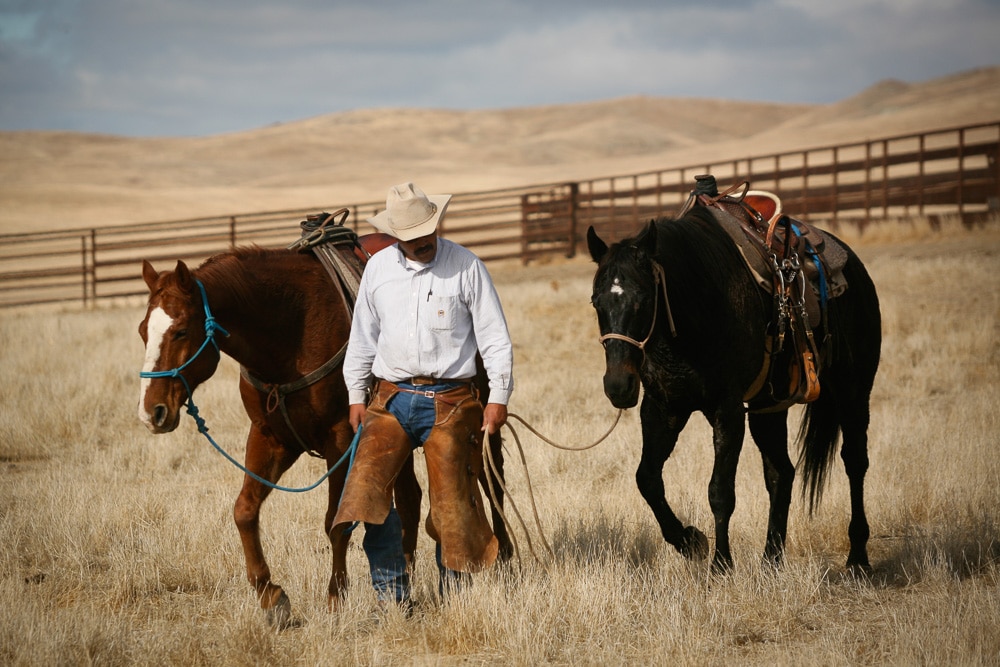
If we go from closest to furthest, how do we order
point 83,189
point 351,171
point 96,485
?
point 96,485, point 83,189, point 351,171

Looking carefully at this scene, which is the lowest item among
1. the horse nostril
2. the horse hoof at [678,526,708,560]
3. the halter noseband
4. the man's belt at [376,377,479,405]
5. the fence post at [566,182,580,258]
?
the horse hoof at [678,526,708,560]

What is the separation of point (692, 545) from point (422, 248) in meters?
2.14

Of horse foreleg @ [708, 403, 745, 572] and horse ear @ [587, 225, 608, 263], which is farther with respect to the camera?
horse foreleg @ [708, 403, 745, 572]

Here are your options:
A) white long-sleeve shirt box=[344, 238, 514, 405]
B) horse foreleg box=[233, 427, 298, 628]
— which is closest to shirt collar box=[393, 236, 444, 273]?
white long-sleeve shirt box=[344, 238, 514, 405]

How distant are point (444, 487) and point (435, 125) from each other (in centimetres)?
12690

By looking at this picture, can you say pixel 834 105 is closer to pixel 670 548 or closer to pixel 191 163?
pixel 191 163

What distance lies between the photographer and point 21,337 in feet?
46.0

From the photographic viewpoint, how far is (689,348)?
489cm

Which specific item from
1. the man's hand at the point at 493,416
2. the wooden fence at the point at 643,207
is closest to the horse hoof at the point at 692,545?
the man's hand at the point at 493,416

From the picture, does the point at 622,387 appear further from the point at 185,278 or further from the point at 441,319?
the point at 185,278

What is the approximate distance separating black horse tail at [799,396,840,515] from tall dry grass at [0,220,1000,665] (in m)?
0.30

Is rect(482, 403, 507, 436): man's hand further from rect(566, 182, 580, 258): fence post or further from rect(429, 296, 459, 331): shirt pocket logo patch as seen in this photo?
rect(566, 182, 580, 258): fence post

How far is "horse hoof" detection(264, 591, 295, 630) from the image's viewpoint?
4.55 metres

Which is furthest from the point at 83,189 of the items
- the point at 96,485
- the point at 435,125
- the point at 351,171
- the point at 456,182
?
the point at 435,125
